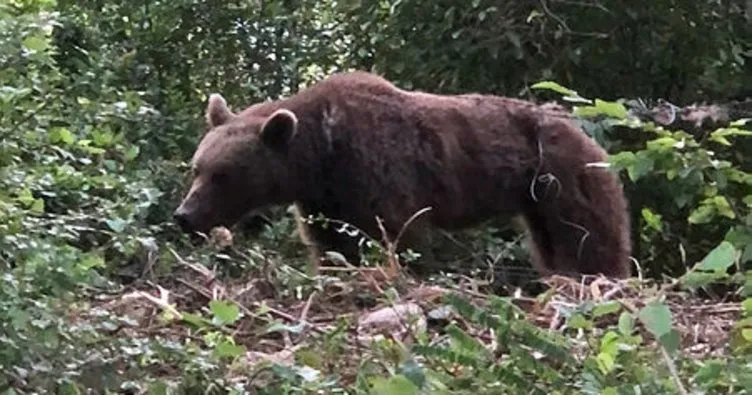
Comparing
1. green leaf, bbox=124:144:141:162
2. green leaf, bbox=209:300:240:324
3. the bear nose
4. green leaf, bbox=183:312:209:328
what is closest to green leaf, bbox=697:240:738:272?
green leaf, bbox=209:300:240:324

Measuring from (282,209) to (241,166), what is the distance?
32.5 inches

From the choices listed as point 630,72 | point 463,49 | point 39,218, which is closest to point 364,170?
point 463,49

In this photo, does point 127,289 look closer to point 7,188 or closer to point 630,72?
point 7,188

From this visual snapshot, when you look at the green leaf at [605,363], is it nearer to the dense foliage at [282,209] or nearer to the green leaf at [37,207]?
the dense foliage at [282,209]

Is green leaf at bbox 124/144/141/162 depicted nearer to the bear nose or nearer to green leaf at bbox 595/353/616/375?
the bear nose

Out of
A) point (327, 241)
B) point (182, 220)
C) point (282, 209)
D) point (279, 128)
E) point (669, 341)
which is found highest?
point (669, 341)

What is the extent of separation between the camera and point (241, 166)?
7.47 meters

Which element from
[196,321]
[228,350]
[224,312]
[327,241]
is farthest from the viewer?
[327,241]

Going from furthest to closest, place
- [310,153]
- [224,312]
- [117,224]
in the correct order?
[310,153] → [117,224] → [224,312]

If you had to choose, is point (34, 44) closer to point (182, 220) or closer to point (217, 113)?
point (182, 220)

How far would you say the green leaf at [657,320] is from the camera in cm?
312

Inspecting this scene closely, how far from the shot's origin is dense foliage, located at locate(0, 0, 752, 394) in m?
3.67

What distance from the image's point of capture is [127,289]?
563cm

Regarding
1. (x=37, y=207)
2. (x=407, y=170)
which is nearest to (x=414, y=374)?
(x=37, y=207)
